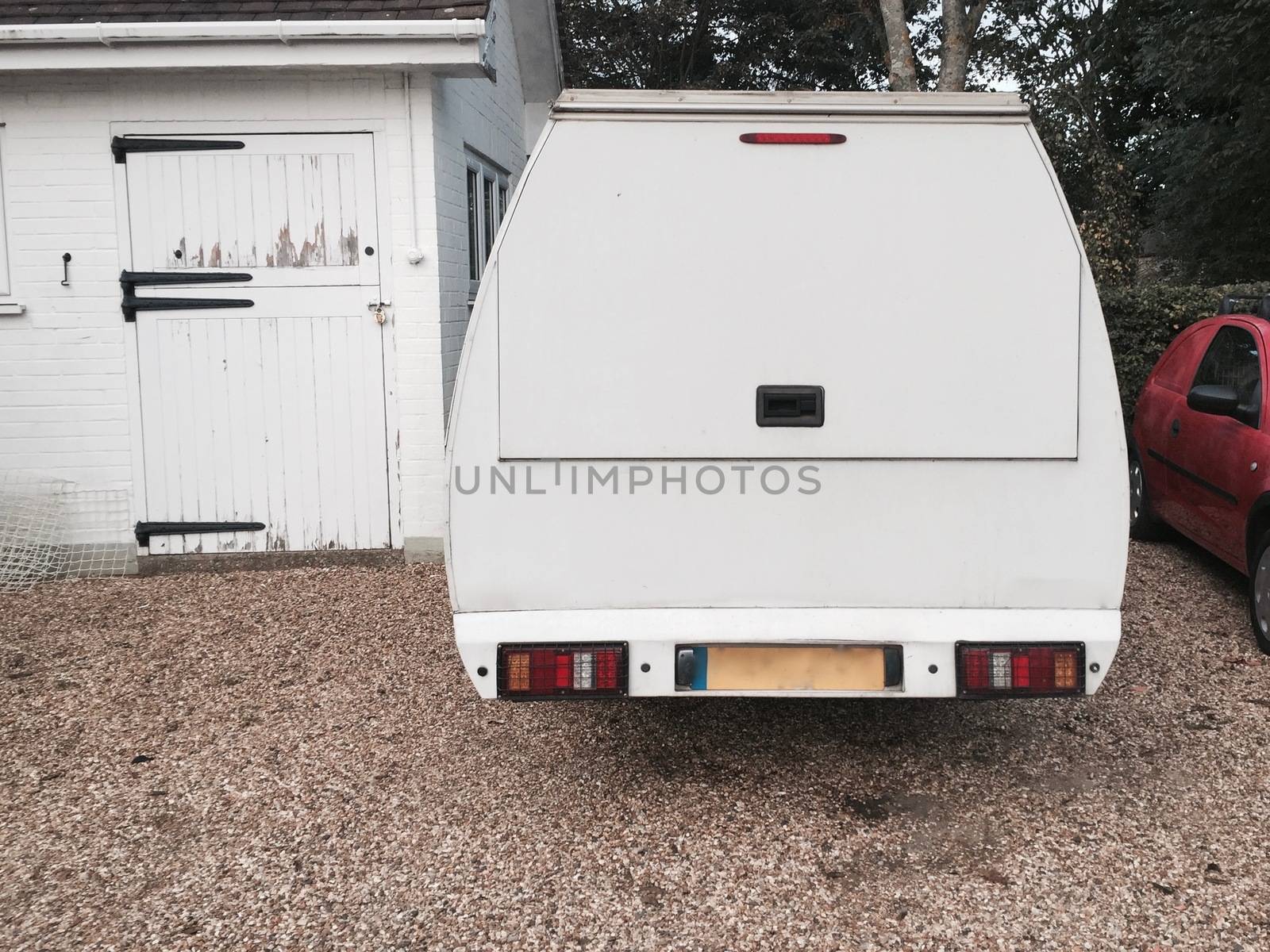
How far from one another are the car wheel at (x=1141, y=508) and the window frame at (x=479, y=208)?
489 cm

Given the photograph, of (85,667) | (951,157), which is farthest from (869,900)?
(85,667)

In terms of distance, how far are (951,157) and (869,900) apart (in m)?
2.23

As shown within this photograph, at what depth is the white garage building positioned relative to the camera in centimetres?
782

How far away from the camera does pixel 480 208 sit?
1025 cm

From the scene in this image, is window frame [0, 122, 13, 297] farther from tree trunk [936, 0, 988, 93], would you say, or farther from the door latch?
tree trunk [936, 0, 988, 93]

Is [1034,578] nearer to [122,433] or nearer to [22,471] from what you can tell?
[122,433]

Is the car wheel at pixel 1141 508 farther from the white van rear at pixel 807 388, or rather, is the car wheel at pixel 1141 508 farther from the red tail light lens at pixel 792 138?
the red tail light lens at pixel 792 138

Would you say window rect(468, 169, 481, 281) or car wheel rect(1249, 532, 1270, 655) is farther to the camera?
window rect(468, 169, 481, 281)

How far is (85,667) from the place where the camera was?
6.04 metres

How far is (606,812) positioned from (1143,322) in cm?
808

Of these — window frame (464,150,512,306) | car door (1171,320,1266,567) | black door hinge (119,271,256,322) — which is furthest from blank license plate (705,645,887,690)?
window frame (464,150,512,306)

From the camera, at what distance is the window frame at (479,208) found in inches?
380

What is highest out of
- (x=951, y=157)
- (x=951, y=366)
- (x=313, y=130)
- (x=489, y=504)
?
(x=313, y=130)

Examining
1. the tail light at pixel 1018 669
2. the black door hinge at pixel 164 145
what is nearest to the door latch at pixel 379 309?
the black door hinge at pixel 164 145
